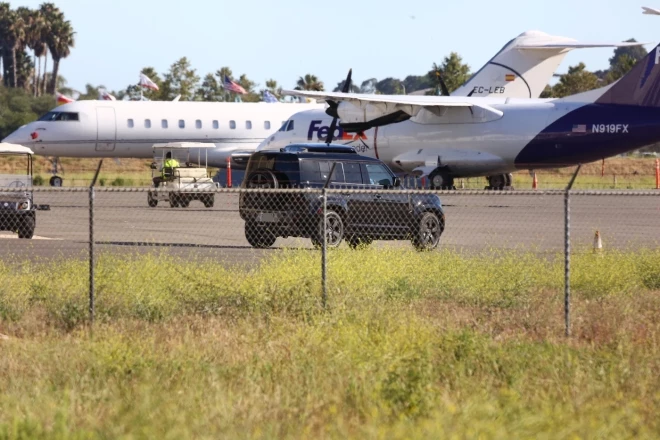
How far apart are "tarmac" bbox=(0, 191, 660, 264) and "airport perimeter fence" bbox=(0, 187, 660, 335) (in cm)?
3

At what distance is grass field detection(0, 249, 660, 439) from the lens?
7.29 meters

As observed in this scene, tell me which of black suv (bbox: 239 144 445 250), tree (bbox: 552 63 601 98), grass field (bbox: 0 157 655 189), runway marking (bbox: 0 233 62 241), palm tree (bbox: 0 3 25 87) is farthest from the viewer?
palm tree (bbox: 0 3 25 87)

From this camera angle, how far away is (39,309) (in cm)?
1230

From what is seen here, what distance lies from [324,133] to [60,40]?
261 feet

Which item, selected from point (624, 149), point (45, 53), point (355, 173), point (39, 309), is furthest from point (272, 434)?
point (45, 53)

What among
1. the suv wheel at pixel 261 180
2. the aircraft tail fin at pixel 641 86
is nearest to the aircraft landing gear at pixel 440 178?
the aircraft tail fin at pixel 641 86

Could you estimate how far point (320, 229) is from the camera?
1716cm

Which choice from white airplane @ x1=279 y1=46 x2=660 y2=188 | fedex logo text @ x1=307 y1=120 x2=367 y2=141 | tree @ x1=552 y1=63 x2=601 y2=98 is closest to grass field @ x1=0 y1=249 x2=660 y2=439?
white airplane @ x1=279 y1=46 x2=660 y2=188

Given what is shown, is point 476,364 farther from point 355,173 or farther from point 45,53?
point 45,53

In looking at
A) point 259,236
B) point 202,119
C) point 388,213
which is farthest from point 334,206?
point 202,119

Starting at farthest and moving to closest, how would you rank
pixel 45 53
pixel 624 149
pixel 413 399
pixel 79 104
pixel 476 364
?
pixel 45 53 → pixel 79 104 → pixel 624 149 → pixel 476 364 → pixel 413 399

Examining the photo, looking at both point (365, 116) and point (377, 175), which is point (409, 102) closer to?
point (365, 116)

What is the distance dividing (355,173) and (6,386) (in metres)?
12.8

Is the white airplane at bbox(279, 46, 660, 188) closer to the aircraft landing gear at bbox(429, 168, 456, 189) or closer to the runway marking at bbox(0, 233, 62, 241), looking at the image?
the aircraft landing gear at bbox(429, 168, 456, 189)
